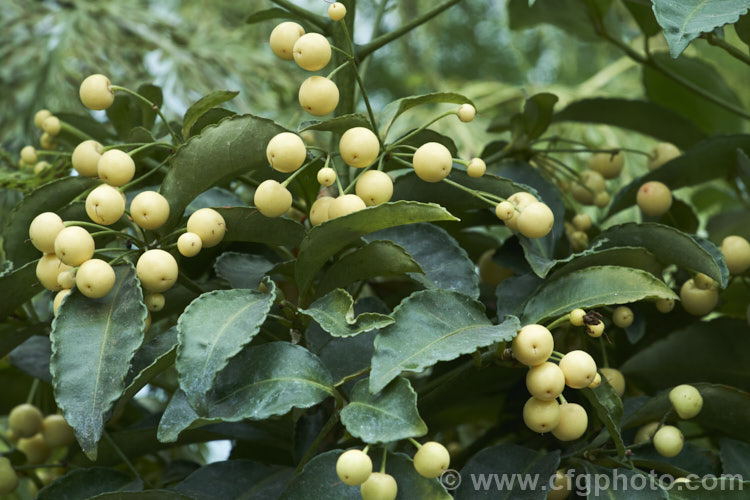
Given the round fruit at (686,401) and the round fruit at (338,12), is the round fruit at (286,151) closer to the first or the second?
the round fruit at (338,12)

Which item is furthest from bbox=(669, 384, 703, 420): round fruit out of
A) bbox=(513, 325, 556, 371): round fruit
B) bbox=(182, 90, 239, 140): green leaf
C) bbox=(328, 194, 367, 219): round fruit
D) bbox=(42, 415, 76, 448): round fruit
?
bbox=(42, 415, 76, 448): round fruit

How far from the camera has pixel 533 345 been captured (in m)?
0.39

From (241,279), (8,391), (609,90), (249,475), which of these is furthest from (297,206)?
(609,90)

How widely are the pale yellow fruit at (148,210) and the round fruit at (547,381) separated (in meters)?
0.22

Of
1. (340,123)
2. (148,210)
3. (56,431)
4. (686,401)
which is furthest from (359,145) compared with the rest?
(56,431)

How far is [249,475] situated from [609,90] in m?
1.32

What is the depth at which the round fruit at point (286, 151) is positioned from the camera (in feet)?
1.35

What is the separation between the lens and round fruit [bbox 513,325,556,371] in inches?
15.5

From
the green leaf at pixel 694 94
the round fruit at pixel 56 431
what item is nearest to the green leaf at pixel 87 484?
the round fruit at pixel 56 431

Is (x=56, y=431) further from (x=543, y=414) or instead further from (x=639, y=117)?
(x=639, y=117)

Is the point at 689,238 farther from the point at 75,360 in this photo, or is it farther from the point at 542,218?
the point at 75,360

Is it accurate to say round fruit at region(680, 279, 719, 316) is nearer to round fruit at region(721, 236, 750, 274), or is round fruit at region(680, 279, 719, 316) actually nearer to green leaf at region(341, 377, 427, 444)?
round fruit at region(721, 236, 750, 274)

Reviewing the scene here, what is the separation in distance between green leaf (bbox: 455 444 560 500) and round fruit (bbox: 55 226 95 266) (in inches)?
9.6

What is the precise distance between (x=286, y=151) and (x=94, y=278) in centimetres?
12
